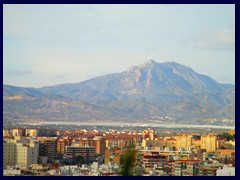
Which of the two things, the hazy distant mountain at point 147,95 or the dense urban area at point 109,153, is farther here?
the hazy distant mountain at point 147,95

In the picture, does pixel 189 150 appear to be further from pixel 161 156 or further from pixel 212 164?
pixel 212 164

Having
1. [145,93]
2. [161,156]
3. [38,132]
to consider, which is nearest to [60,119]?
[38,132]

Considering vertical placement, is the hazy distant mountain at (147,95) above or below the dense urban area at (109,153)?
above

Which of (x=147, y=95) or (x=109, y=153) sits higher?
(x=147, y=95)

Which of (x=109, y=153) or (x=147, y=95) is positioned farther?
(x=147, y=95)

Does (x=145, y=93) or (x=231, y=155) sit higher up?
(x=145, y=93)
